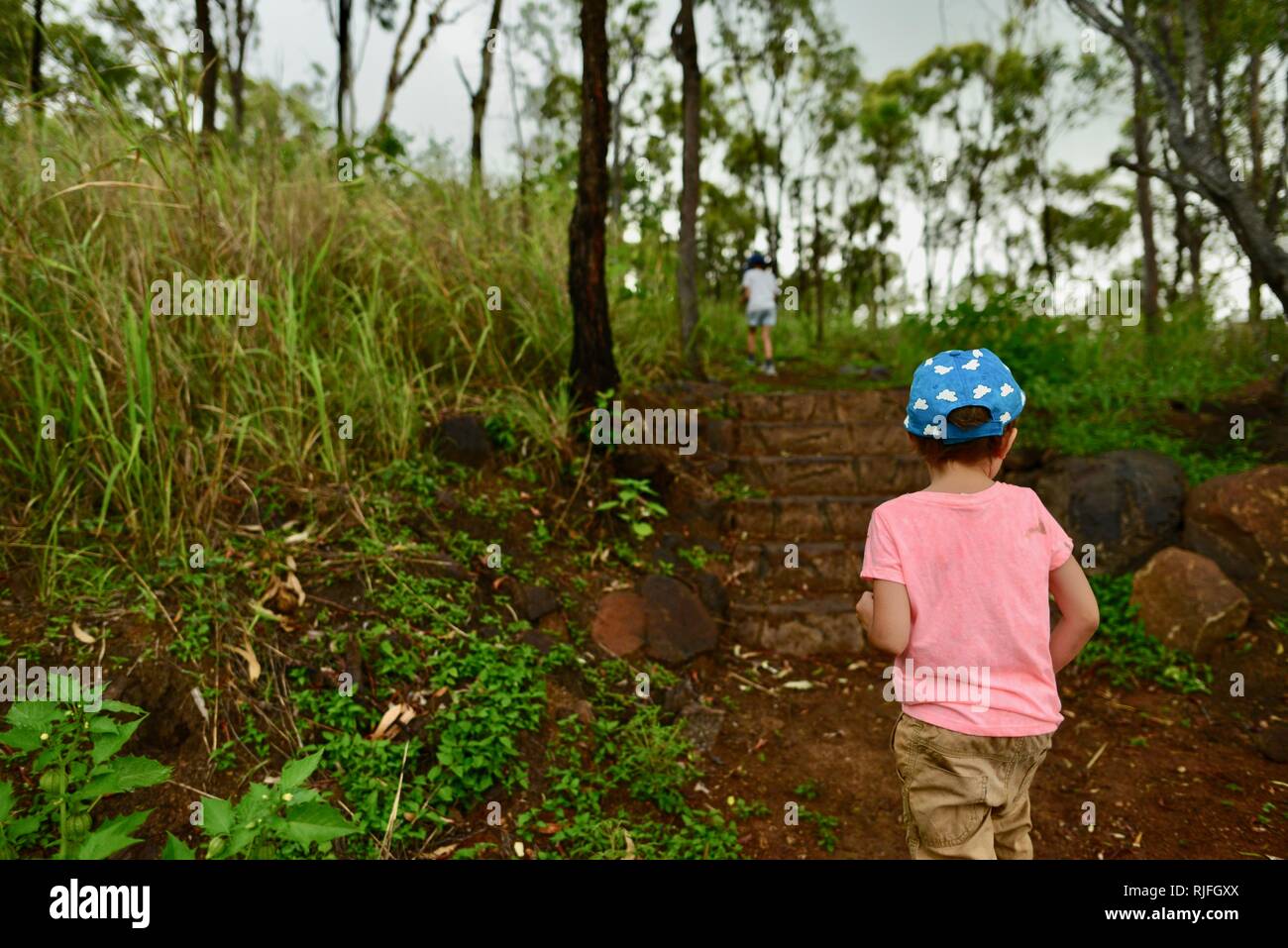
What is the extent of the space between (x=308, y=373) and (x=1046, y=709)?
3.55 m

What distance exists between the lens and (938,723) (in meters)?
1.63

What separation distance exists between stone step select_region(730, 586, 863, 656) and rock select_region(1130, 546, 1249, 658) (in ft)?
4.92

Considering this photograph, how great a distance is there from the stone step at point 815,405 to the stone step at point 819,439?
1.34ft

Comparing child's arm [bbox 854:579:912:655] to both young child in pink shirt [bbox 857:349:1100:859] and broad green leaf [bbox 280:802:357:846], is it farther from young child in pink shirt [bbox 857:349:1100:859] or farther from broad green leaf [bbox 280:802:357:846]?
broad green leaf [bbox 280:802:357:846]

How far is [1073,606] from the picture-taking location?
165cm

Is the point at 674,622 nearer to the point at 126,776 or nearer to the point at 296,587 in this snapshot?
the point at 296,587

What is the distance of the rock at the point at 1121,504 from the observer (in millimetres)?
4512

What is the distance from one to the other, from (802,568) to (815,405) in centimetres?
196

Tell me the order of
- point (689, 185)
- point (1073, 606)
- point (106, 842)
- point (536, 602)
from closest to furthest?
point (106, 842) → point (1073, 606) → point (536, 602) → point (689, 185)

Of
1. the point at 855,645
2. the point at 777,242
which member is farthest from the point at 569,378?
the point at 777,242

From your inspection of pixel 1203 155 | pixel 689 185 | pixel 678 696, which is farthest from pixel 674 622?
pixel 689 185

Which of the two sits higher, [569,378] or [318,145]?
[318,145]

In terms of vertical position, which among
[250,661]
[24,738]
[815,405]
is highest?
[815,405]

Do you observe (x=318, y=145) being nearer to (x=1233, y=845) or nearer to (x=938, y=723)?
(x=938, y=723)
